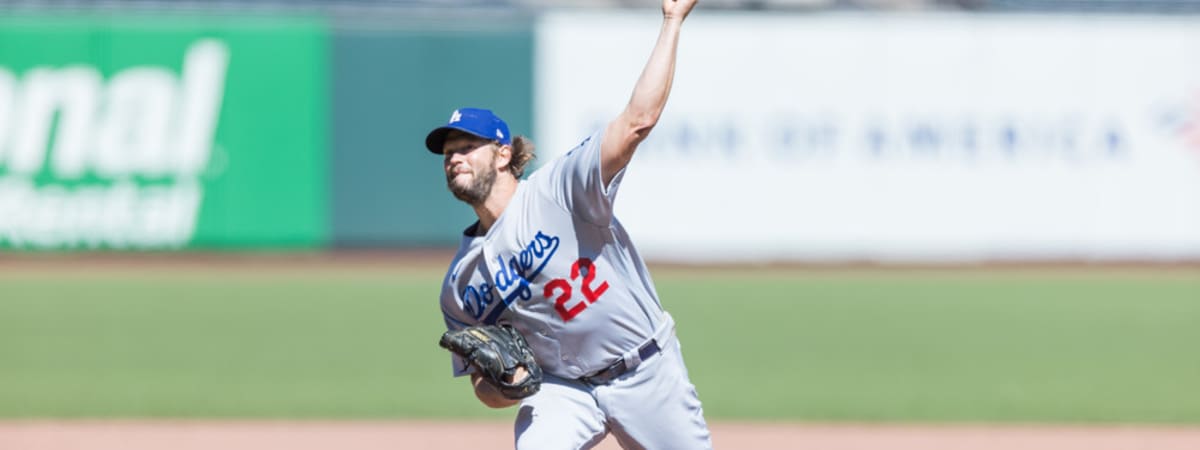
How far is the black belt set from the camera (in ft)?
16.0

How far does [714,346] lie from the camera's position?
12.0 metres

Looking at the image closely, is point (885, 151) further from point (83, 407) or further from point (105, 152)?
point (83, 407)

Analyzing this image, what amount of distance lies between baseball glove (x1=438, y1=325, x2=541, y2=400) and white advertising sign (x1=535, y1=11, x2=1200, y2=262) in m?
14.6

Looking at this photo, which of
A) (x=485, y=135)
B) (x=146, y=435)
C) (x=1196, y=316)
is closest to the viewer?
(x=485, y=135)

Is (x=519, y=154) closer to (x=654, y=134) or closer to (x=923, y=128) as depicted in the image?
(x=654, y=134)

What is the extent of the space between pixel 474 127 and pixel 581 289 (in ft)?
1.86

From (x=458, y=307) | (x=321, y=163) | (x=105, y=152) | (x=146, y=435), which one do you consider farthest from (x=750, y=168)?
(x=458, y=307)

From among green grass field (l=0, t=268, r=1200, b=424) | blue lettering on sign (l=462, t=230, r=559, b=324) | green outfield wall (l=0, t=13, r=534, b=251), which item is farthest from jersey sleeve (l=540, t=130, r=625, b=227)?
green outfield wall (l=0, t=13, r=534, b=251)

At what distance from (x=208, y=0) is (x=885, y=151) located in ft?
27.4

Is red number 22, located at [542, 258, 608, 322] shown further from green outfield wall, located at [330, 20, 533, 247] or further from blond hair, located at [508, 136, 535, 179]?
green outfield wall, located at [330, 20, 533, 247]

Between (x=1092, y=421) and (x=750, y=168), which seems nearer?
(x=1092, y=421)

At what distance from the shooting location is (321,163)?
19.3 m

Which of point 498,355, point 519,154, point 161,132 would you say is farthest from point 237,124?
point 498,355

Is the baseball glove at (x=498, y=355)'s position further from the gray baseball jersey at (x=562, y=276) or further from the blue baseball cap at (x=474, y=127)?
the blue baseball cap at (x=474, y=127)
